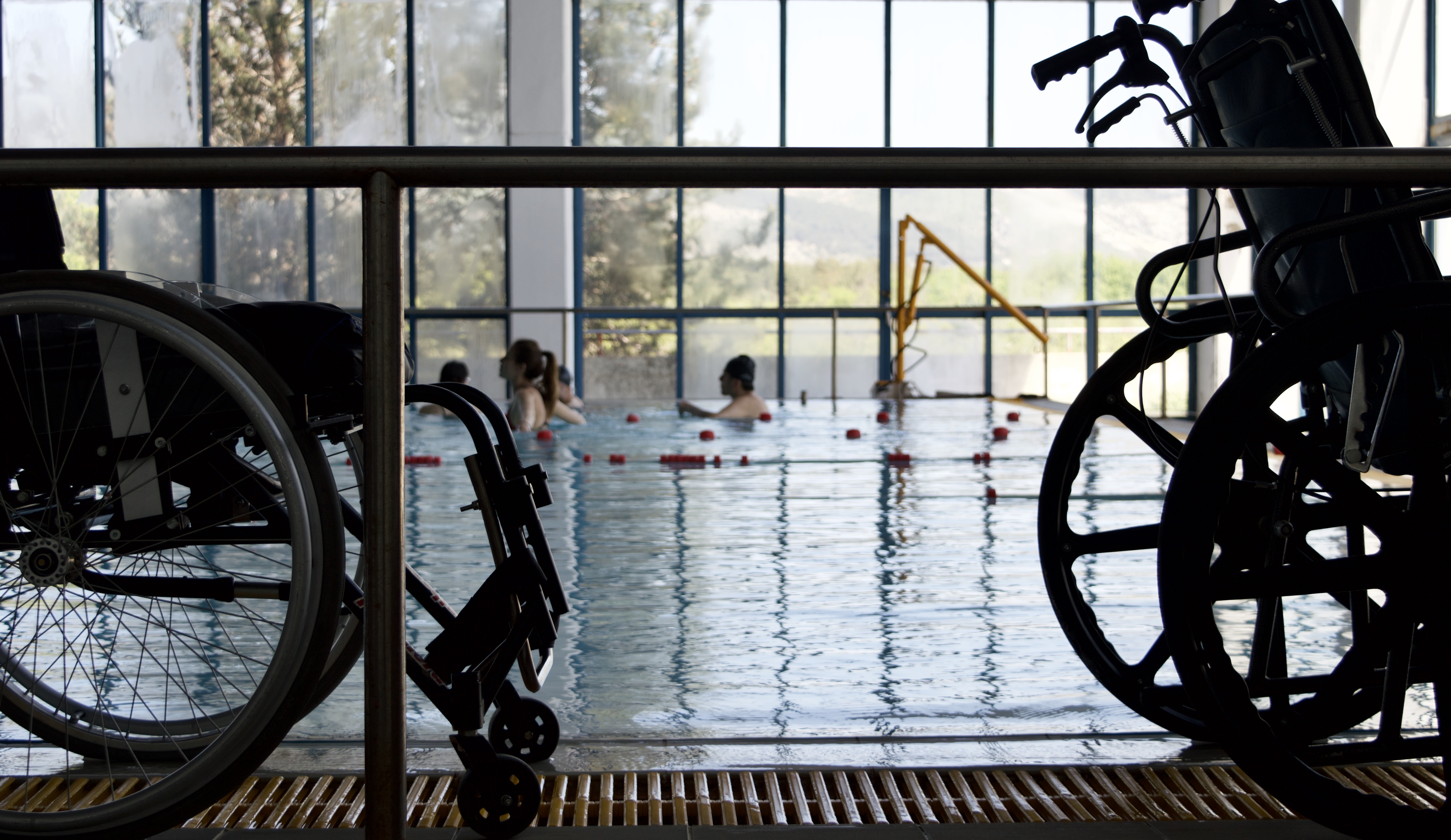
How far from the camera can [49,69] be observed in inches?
488

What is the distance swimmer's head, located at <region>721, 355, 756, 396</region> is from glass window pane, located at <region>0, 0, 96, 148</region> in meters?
8.08

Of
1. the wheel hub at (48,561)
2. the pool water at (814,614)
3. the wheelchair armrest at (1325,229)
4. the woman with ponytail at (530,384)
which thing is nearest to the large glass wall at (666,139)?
the woman with ponytail at (530,384)

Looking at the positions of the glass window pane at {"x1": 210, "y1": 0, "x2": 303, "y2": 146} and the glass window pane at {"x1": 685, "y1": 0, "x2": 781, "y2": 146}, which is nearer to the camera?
the glass window pane at {"x1": 210, "y1": 0, "x2": 303, "y2": 146}

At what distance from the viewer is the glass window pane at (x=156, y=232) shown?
40.4 ft

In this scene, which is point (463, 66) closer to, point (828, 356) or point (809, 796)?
point (828, 356)

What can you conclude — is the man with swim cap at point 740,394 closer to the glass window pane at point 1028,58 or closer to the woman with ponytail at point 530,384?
the woman with ponytail at point 530,384

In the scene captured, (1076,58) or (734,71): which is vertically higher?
(734,71)

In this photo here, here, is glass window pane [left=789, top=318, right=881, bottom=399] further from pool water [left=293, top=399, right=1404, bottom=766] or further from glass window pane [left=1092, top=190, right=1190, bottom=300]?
pool water [left=293, top=399, right=1404, bottom=766]

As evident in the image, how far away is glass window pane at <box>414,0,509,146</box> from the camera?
12547 mm

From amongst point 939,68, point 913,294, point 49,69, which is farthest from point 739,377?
point 49,69

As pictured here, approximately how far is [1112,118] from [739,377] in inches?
291

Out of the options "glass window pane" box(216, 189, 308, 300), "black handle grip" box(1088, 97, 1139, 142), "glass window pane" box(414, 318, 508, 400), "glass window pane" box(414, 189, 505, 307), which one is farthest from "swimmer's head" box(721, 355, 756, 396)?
"black handle grip" box(1088, 97, 1139, 142)

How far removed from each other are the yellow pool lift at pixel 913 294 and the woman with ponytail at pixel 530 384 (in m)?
4.01

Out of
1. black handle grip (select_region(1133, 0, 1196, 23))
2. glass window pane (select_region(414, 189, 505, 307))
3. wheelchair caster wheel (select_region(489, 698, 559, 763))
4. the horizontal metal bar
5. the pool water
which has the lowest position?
the pool water
